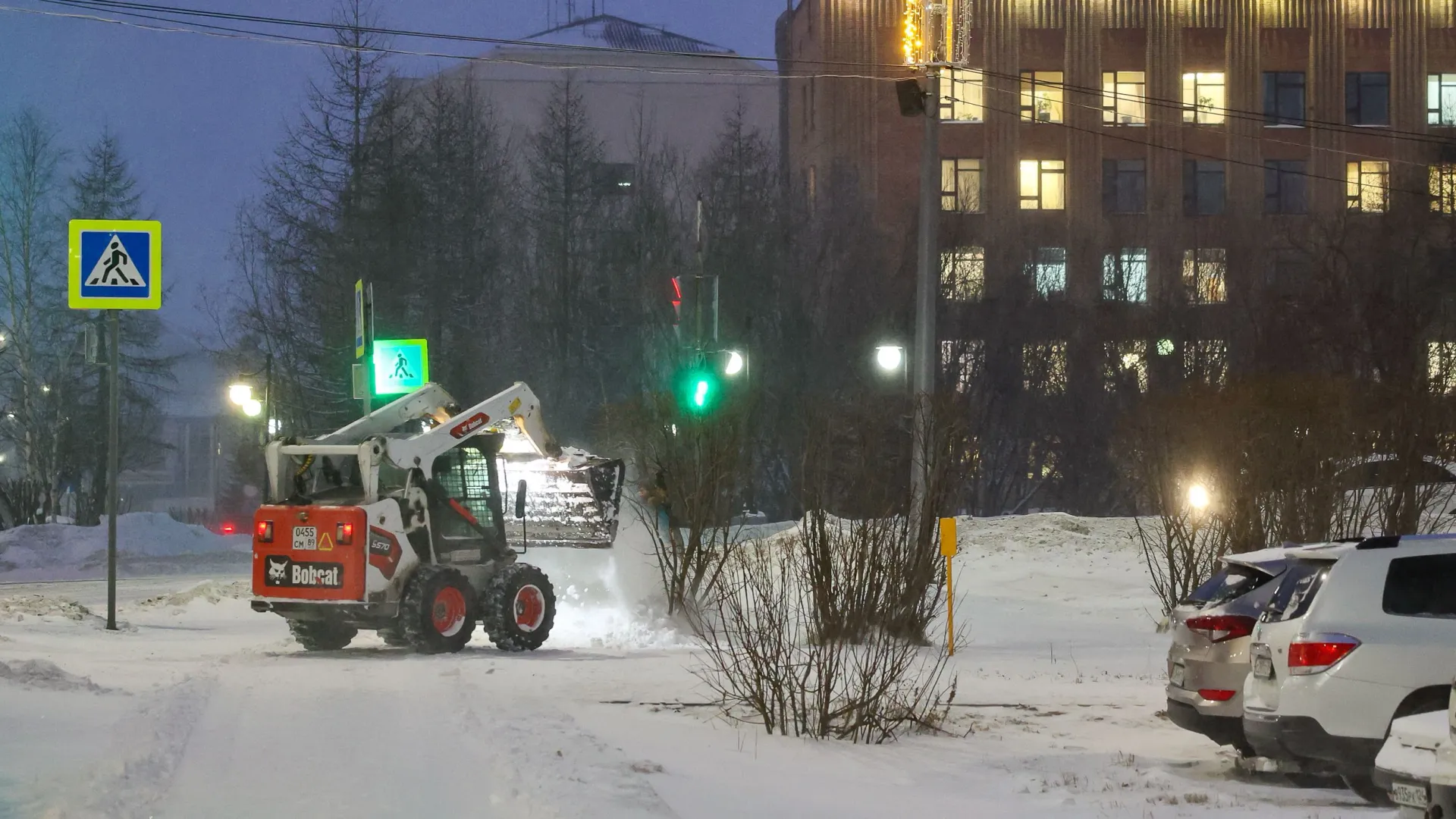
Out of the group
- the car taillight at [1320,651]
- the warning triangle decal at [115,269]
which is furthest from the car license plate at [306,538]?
the car taillight at [1320,651]

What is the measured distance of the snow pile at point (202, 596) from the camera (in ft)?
81.5

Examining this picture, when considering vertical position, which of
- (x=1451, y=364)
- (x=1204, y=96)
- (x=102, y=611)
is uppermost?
(x=1204, y=96)

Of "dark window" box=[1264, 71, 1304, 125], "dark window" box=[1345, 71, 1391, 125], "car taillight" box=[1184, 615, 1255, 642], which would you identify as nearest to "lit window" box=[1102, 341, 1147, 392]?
"dark window" box=[1264, 71, 1304, 125]

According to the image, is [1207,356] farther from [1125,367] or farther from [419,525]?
[419,525]

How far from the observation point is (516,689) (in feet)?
46.8

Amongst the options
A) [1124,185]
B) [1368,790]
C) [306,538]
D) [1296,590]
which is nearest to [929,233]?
[306,538]

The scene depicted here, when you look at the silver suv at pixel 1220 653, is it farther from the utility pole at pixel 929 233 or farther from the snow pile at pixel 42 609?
the snow pile at pixel 42 609

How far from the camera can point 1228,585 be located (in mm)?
11680

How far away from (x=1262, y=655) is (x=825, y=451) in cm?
562

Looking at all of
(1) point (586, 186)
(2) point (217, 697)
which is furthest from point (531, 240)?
(2) point (217, 697)

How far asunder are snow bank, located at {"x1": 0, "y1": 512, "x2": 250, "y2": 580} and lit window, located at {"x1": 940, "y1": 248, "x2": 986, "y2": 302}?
22912 millimetres

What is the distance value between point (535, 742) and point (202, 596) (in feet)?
54.5

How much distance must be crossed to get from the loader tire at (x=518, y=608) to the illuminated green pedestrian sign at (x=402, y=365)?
1113 centimetres

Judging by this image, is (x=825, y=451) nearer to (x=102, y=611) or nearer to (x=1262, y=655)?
(x=1262, y=655)
